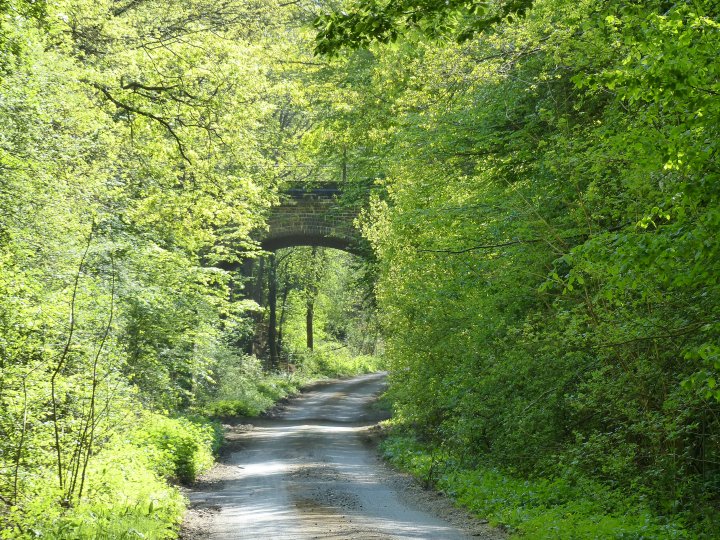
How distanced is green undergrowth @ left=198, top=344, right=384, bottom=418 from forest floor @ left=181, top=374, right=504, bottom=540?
2.22 meters

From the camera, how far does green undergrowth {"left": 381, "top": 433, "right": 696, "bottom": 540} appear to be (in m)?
8.04

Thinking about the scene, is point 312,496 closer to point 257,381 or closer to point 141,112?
point 141,112

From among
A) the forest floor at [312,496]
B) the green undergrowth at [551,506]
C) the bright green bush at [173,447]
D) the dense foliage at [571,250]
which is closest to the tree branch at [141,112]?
the dense foliage at [571,250]

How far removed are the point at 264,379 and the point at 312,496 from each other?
24.8 m

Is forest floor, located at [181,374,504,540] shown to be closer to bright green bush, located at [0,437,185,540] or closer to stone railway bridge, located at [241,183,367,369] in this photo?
bright green bush, located at [0,437,185,540]

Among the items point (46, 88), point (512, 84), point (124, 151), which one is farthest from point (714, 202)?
point (124, 151)

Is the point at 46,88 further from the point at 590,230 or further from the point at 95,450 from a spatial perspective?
the point at 590,230

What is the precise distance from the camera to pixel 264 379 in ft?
123

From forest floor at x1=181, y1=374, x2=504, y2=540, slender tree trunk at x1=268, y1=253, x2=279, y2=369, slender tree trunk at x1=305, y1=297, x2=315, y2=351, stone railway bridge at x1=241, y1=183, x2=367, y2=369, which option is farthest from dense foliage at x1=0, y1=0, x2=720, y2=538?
slender tree trunk at x1=305, y1=297, x2=315, y2=351

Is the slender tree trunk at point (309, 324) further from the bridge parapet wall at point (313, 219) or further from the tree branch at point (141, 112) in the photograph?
the tree branch at point (141, 112)

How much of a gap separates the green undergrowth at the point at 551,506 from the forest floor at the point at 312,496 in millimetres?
290

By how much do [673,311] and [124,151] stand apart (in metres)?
11.5

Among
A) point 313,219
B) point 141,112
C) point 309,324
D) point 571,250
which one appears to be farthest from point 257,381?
point 571,250

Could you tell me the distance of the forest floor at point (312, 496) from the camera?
393 inches
